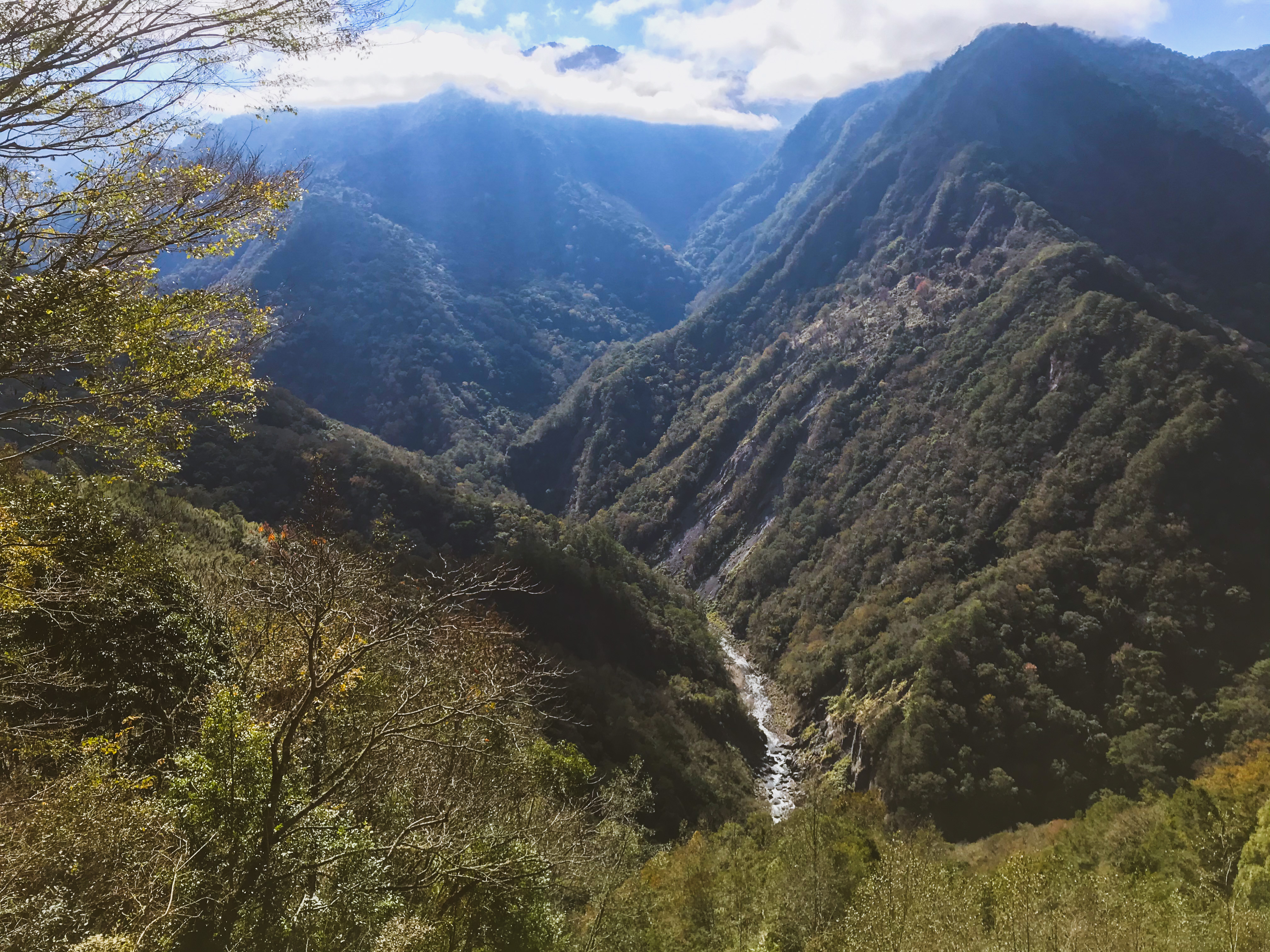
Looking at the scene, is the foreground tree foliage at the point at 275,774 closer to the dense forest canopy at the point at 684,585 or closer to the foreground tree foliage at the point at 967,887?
the dense forest canopy at the point at 684,585

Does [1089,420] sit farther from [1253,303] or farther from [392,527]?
[392,527]

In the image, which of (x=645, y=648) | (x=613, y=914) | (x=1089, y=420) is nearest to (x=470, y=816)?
(x=613, y=914)

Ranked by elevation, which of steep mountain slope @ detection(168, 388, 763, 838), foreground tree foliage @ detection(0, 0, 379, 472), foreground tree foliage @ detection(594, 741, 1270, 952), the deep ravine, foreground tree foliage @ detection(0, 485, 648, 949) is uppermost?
foreground tree foliage @ detection(0, 0, 379, 472)

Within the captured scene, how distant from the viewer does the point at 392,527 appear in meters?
66.4

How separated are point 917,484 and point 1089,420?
23.6m

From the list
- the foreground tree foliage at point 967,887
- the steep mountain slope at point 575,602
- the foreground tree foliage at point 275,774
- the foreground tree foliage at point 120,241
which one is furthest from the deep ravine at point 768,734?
the foreground tree foliage at point 120,241

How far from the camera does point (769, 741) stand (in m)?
72.4

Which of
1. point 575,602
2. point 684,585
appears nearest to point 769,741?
point 575,602

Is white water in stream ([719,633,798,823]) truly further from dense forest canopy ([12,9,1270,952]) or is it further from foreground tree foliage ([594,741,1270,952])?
foreground tree foliage ([594,741,1270,952])

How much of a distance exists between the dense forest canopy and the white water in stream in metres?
1.21

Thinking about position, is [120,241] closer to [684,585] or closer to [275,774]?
[275,774]

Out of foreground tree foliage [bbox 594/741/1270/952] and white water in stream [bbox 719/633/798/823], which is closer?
foreground tree foliage [bbox 594/741/1270/952]

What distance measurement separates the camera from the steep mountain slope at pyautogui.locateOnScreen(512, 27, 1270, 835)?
5872 cm

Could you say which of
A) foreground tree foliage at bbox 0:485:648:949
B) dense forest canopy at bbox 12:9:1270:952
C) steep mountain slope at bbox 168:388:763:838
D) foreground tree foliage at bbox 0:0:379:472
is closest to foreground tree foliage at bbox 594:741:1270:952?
dense forest canopy at bbox 12:9:1270:952
